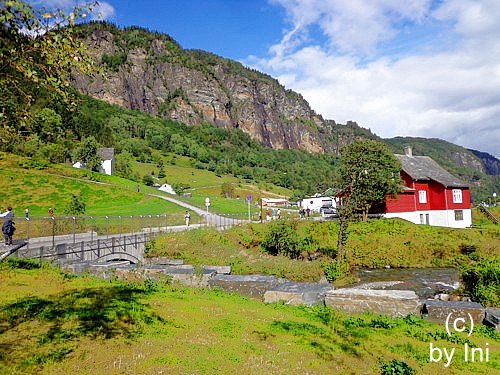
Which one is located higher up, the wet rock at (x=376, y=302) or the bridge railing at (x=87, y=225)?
the bridge railing at (x=87, y=225)

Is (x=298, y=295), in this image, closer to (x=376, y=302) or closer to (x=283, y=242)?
(x=376, y=302)

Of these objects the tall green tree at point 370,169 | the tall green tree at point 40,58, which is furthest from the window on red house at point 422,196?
the tall green tree at point 40,58

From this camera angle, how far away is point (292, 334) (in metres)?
6.65

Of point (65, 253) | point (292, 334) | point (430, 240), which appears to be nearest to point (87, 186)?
point (65, 253)

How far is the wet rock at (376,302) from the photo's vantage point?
8.80 meters

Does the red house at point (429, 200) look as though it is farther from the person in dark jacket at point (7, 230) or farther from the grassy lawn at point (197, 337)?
the grassy lawn at point (197, 337)

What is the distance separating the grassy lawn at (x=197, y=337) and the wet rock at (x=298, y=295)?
557 mm

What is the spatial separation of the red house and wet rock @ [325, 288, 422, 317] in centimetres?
3724

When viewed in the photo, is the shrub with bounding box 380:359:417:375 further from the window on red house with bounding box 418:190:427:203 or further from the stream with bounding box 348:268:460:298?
the window on red house with bounding box 418:190:427:203

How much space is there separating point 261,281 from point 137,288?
3558mm

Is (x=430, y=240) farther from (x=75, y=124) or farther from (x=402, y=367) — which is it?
(x=75, y=124)

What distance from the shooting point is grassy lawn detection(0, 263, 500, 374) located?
5.16 metres

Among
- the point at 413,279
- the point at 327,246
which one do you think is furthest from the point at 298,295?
the point at 327,246

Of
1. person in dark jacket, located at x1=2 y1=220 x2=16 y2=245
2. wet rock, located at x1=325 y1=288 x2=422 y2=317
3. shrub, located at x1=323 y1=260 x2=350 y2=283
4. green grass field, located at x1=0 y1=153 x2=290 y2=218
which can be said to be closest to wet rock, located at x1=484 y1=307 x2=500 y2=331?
wet rock, located at x1=325 y1=288 x2=422 y2=317
